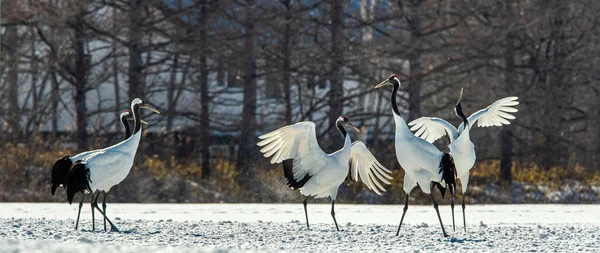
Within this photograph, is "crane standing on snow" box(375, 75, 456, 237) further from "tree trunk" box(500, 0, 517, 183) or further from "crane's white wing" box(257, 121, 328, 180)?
"tree trunk" box(500, 0, 517, 183)

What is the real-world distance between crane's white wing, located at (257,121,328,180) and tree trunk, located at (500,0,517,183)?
1068 cm

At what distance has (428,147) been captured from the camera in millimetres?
10906

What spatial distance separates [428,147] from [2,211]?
7518mm

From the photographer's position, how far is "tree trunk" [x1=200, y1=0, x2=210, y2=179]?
872 inches

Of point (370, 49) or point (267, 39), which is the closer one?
point (370, 49)

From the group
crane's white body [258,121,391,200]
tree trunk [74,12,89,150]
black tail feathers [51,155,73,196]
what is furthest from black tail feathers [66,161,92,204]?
tree trunk [74,12,89,150]

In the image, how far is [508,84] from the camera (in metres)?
22.0

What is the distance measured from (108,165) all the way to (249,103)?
11078mm

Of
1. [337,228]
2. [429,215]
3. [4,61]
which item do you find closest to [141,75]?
[4,61]

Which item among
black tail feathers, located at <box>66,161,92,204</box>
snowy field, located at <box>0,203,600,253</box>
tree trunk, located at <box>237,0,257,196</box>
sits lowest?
snowy field, located at <box>0,203,600,253</box>

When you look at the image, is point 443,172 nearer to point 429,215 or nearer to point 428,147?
point 428,147

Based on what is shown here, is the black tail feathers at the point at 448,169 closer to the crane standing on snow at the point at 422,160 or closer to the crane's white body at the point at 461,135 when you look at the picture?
the crane standing on snow at the point at 422,160

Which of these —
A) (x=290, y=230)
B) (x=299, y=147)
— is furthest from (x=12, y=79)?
(x=290, y=230)

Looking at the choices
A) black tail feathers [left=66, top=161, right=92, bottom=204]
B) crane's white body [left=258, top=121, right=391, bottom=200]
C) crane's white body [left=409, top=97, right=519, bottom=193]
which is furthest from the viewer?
crane's white body [left=258, top=121, right=391, bottom=200]
